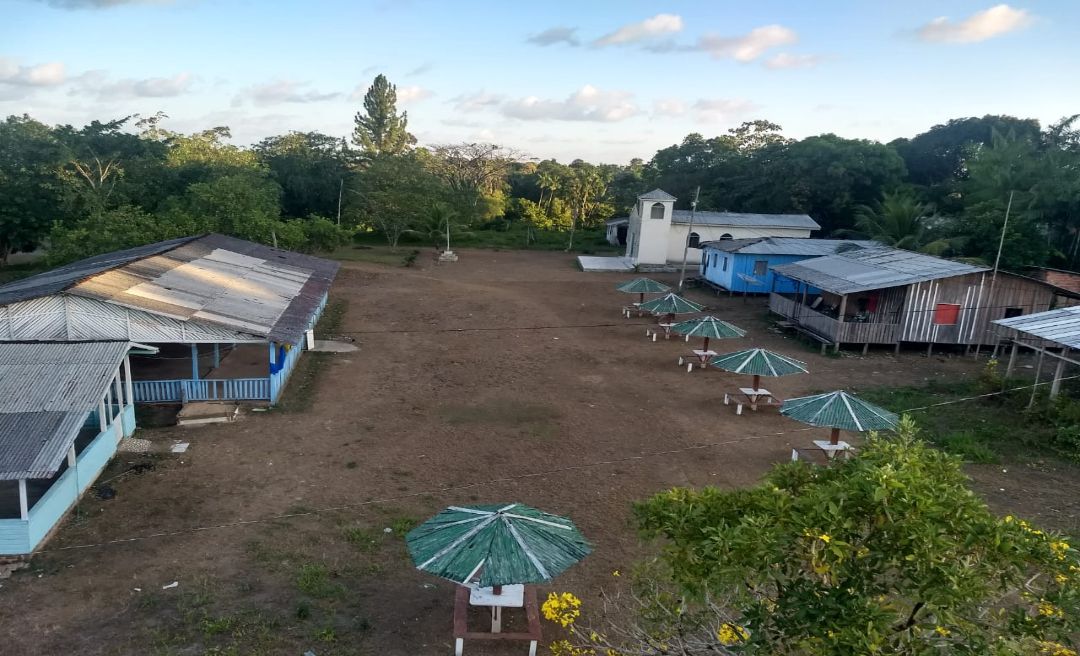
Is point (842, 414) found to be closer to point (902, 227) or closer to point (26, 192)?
point (902, 227)

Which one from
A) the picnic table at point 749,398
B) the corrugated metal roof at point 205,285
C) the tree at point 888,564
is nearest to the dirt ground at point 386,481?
the picnic table at point 749,398

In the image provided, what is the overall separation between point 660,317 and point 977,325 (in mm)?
10355

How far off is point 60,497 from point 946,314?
23213mm

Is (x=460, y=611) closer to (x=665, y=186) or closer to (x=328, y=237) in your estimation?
(x=328, y=237)

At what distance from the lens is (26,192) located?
3266 centimetres

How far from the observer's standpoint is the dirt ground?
816cm

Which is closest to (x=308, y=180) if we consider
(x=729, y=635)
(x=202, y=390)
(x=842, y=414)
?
(x=202, y=390)

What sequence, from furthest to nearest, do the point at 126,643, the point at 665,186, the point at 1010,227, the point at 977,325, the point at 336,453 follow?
1. the point at 665,186
2. the point at 1010,227
3. the point at 977,325
4. the point at 336,453
5. the point at 126,643

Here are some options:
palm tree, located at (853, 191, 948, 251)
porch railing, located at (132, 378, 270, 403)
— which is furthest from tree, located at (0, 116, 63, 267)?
palm tree, located at (853, 191, 948, 251)

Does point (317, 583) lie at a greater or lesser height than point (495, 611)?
lesser

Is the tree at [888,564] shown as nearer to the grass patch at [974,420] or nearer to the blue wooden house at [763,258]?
the grass patch at [974,420]

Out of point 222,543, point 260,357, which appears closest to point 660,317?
point 260,357

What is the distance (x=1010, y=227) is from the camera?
2847cm

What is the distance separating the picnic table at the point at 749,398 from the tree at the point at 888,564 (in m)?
11.7
